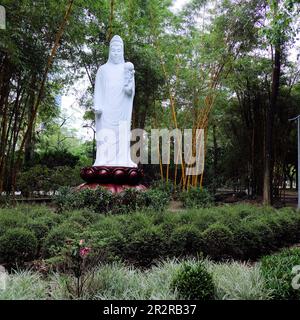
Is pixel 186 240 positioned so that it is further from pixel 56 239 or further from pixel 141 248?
pixel 56 239

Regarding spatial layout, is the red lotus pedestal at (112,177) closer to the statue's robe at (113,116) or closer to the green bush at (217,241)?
the statue's robe at (113,116)

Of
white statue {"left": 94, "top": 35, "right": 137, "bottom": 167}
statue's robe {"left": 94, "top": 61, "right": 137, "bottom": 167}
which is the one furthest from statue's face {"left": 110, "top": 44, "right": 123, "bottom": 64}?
statue's robe {"left": 94, "top": 61, "right": 137, "bottom": 167}

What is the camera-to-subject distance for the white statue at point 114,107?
25.2 ft

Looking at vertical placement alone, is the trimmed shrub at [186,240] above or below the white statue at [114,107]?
below

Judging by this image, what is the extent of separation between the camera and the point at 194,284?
2.63m

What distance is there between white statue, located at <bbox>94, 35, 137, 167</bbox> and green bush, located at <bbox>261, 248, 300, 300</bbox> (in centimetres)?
486

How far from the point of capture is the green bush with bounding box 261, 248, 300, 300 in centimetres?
267

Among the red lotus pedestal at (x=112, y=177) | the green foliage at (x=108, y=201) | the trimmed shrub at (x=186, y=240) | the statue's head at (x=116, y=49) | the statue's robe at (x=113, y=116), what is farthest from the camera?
the statue's head at (x=116, y=49)

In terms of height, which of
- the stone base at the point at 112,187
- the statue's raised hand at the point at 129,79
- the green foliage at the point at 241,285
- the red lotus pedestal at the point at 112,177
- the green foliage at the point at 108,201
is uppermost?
the statue's raised hand at the point at 129,79

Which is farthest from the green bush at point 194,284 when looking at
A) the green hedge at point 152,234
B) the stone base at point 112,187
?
the stone base at point 112,187

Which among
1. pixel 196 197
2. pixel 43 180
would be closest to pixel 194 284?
pixel 196 197
